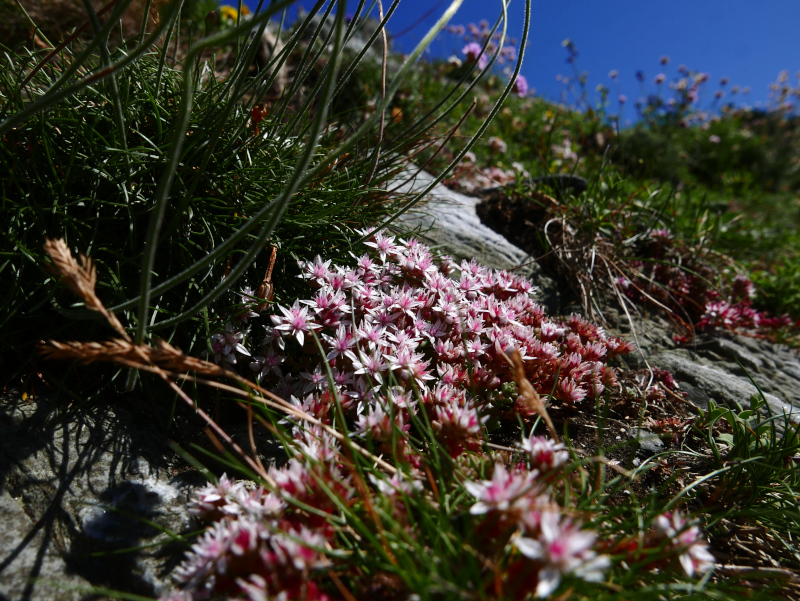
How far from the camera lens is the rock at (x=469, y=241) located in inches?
130

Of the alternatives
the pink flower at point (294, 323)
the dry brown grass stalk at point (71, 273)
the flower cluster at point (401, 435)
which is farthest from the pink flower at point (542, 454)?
the dry brown grass stalk at point (71, 273)

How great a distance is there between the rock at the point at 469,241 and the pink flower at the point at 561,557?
2348 millimetres

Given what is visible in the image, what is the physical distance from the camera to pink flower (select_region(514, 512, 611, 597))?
93cm

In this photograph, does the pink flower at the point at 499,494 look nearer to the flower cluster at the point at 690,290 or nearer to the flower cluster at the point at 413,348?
the flower cluster at the point at 413,348

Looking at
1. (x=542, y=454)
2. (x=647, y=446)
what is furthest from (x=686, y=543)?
(x=647, y=446)

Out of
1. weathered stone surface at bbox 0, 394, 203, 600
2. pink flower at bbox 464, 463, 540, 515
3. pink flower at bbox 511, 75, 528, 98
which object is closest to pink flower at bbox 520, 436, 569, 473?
pink flower at bbox 464, 463, 540, 515

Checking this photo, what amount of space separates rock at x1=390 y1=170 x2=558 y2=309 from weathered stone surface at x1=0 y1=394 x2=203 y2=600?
6.99 ft

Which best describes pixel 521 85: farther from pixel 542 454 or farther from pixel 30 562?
pixel 30 562

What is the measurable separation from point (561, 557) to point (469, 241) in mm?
2741

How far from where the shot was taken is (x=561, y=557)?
946 mm

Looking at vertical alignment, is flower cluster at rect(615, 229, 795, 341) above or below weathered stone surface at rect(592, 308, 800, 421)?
above

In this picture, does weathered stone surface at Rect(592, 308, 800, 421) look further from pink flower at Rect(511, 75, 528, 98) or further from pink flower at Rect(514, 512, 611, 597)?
pink flower at Rect(511, 75, 528, 98)

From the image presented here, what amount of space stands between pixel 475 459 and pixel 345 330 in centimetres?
70

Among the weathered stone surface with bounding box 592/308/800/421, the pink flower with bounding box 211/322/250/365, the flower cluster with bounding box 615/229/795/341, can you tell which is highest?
the flower cluster with bounding box 615/229/795/341
